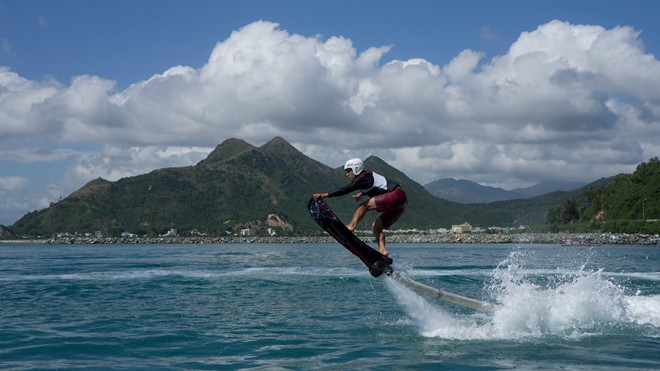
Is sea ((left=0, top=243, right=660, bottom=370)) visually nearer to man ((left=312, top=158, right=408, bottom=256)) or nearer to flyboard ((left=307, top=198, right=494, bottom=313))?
flyboard ((left=307, top=198, right=494, bottom=313))

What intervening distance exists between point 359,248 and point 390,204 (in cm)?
134

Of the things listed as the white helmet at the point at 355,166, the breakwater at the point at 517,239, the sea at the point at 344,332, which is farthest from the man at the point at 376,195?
the breakwater at the point at 517,239

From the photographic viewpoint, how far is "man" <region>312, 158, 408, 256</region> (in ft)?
45.8

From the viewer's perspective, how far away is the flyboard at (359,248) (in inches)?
571

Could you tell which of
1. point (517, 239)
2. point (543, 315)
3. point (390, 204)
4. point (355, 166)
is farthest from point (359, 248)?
point (517, 239)

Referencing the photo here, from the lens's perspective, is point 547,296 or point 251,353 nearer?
point 251,353

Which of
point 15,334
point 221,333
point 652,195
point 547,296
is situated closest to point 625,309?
point 547,296

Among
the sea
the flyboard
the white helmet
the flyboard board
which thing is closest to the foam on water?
the sea

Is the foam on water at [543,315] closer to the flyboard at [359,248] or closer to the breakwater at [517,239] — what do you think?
the flyboard at [359,248]

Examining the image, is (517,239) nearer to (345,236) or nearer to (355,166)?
(345,236)

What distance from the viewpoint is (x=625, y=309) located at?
18047mm

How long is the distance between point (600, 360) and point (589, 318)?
4.54 m

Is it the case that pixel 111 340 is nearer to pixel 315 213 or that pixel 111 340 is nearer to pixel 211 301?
pixel 315 213

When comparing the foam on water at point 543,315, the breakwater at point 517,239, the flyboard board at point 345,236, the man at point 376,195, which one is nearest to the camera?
the man at point 376,195
